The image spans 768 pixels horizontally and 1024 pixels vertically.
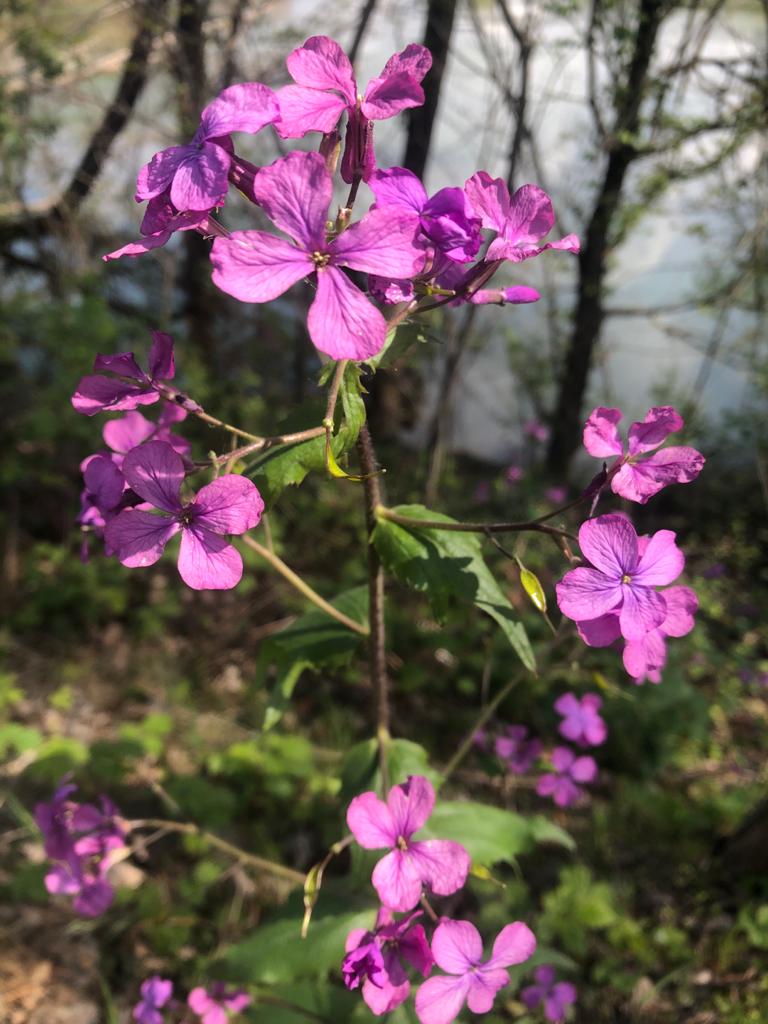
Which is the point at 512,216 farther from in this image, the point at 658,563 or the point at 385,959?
the point at 385,959

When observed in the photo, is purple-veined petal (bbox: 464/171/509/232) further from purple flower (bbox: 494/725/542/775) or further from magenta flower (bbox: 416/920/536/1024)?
purple flower (bbox: 494/725/542/775)

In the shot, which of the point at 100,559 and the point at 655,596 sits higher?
the point at 655,596

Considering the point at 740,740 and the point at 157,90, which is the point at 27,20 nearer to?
the point at 157,90

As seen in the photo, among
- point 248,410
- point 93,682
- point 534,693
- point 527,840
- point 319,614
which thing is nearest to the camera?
point 319,614

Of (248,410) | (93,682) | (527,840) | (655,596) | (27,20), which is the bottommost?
Answer: (93,682)

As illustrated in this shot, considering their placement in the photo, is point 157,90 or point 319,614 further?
point 157,90

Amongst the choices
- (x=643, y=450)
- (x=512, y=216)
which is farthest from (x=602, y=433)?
(x=512, y=216)

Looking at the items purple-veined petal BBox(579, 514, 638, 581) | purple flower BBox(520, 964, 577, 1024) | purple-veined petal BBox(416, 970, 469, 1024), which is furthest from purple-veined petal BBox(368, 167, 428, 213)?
purple flower BBox(520, 964, 577, 1024)

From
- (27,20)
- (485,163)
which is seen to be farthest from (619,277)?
(27,20)
